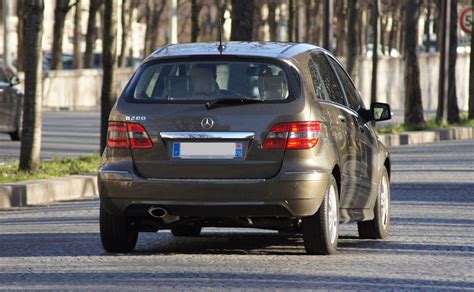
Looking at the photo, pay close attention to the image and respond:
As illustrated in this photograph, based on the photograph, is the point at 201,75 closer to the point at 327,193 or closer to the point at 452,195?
the point at 327,193

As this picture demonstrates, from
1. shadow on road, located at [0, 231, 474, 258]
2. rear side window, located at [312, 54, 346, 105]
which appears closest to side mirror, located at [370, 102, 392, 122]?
rear side window, located at [312, 54, 346, 105]

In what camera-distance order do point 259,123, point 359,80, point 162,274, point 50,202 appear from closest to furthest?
point 162,274 → point 259,123 → point 50,202 → point 359,80

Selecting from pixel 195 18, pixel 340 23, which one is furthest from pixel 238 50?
pixel 340 23

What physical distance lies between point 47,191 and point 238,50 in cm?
666

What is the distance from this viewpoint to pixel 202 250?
11594 mm

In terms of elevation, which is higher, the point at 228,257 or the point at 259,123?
the point at 259,123

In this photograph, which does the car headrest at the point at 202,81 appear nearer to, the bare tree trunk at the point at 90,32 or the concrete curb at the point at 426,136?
the concrete curb at the point at 426,136

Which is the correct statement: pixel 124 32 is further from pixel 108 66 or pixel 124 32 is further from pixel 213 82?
pixel 213 82

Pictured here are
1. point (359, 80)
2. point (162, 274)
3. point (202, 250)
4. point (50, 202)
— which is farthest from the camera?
point (359, 80)

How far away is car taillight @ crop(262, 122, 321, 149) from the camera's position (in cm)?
1072

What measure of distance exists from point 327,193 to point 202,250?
3.67 feet

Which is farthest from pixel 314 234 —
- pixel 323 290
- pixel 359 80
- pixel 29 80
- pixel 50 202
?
pixel 359 80

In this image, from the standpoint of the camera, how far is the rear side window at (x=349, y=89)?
12406 mm

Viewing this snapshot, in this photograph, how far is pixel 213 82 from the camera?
11008mm
